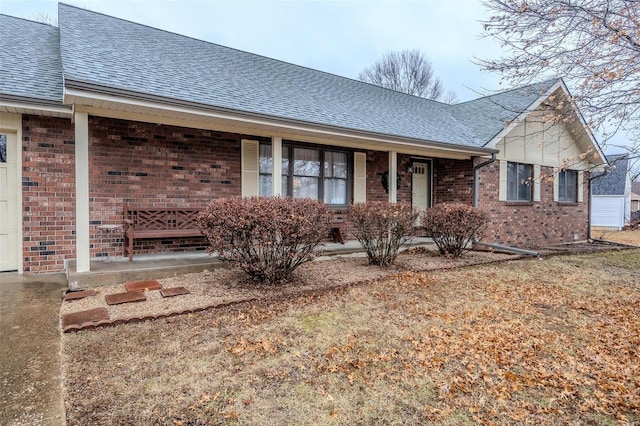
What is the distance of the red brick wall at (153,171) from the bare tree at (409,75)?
26.1m

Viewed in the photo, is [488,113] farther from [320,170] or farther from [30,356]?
[30,356]

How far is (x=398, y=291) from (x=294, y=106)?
438cm

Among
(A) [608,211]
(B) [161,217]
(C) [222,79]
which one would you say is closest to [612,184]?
(A) [608,211]

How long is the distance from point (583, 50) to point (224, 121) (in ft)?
18.0

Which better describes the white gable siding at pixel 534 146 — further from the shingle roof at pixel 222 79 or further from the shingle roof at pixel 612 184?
the shingle roof at pixel 612 184

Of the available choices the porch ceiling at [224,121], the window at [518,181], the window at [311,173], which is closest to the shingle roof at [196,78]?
the porch ceiling at [224,121]

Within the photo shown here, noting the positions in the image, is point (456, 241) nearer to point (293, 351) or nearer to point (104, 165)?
point (293, 351)

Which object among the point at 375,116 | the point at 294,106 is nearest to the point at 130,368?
the point at 294,106

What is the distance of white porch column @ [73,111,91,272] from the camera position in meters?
5.07

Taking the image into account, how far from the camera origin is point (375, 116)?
9195 mm

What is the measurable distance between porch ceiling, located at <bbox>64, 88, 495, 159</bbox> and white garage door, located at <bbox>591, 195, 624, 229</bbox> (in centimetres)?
2370

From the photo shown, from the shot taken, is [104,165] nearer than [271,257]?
No

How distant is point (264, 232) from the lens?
15.5 ft

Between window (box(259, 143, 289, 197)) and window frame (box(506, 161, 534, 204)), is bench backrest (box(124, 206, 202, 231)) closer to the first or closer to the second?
window (box(259, 143, 289, 197))
